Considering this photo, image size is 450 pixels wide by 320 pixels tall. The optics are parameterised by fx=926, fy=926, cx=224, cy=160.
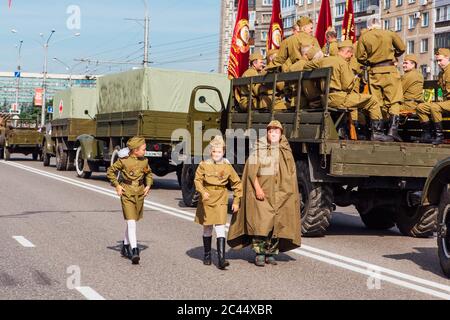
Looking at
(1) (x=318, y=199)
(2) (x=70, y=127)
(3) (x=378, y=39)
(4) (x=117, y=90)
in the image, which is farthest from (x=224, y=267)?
(2) (x=70, y=127)

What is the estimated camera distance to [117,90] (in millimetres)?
24609

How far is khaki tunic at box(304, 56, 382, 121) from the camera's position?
40.1 ft

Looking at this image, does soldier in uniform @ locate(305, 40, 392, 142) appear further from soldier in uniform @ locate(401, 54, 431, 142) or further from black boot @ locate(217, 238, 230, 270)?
black boot @ locate(217, 238, 230, 270)

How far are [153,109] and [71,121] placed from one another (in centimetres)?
870

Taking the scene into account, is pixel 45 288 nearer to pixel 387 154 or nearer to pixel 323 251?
pixel 323 251

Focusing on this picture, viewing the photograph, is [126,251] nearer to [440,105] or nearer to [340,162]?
[340,162]

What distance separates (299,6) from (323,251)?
86058 millimetres

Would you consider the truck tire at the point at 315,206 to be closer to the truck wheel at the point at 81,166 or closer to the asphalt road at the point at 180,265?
the asphalt road at the point at 180,265

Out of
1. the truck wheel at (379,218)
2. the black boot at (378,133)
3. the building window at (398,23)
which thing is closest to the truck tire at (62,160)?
the truck wheel at (379,218)

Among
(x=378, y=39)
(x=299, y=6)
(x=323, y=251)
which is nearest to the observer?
(x=323, y=251)

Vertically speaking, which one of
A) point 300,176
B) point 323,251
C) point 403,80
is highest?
point 403,80

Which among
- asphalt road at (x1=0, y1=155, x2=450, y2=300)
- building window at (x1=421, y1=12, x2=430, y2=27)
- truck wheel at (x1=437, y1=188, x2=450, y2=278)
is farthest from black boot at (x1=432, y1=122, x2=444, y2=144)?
building window at (x1=421, y1=12, x2=430, y2=27)

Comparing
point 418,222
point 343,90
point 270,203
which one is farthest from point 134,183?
point 418,222

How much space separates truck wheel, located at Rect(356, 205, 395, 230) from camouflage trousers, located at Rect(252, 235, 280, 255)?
4459 millimetres
